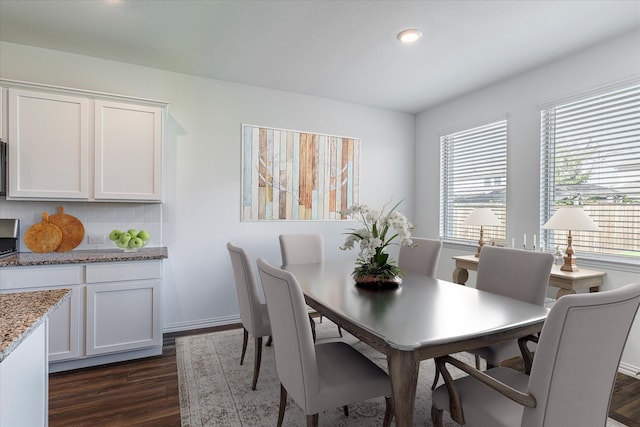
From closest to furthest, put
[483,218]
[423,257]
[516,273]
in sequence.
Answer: [516,273] → [423,257] → [483,218]

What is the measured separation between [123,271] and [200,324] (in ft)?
3.66

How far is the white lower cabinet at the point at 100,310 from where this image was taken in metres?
2.47

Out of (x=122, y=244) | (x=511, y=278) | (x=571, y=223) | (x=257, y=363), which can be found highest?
(x=571, y=223)

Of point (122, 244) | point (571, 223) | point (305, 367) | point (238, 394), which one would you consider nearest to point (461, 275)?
point (571, 223)

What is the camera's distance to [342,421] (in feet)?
6.42

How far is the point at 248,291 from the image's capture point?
7.43 ft

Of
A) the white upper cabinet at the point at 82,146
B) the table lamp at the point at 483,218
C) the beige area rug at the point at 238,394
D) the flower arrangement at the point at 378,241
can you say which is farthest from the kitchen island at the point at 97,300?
the table lamp at the point at 483,218

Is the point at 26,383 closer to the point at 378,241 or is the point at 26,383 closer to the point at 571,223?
the point at 378,241

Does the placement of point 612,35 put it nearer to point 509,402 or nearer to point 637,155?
point 637,155

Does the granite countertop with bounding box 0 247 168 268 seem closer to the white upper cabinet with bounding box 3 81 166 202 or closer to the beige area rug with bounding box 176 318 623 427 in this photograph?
the white upper cabinet with bounding box 3 81 166 202

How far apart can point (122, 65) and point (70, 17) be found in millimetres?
756

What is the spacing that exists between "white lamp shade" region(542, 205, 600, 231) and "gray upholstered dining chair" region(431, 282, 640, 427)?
→ 1.64m

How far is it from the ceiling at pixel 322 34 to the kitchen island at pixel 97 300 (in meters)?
1.74

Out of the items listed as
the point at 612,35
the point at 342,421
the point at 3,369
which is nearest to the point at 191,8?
the point at 3,369
